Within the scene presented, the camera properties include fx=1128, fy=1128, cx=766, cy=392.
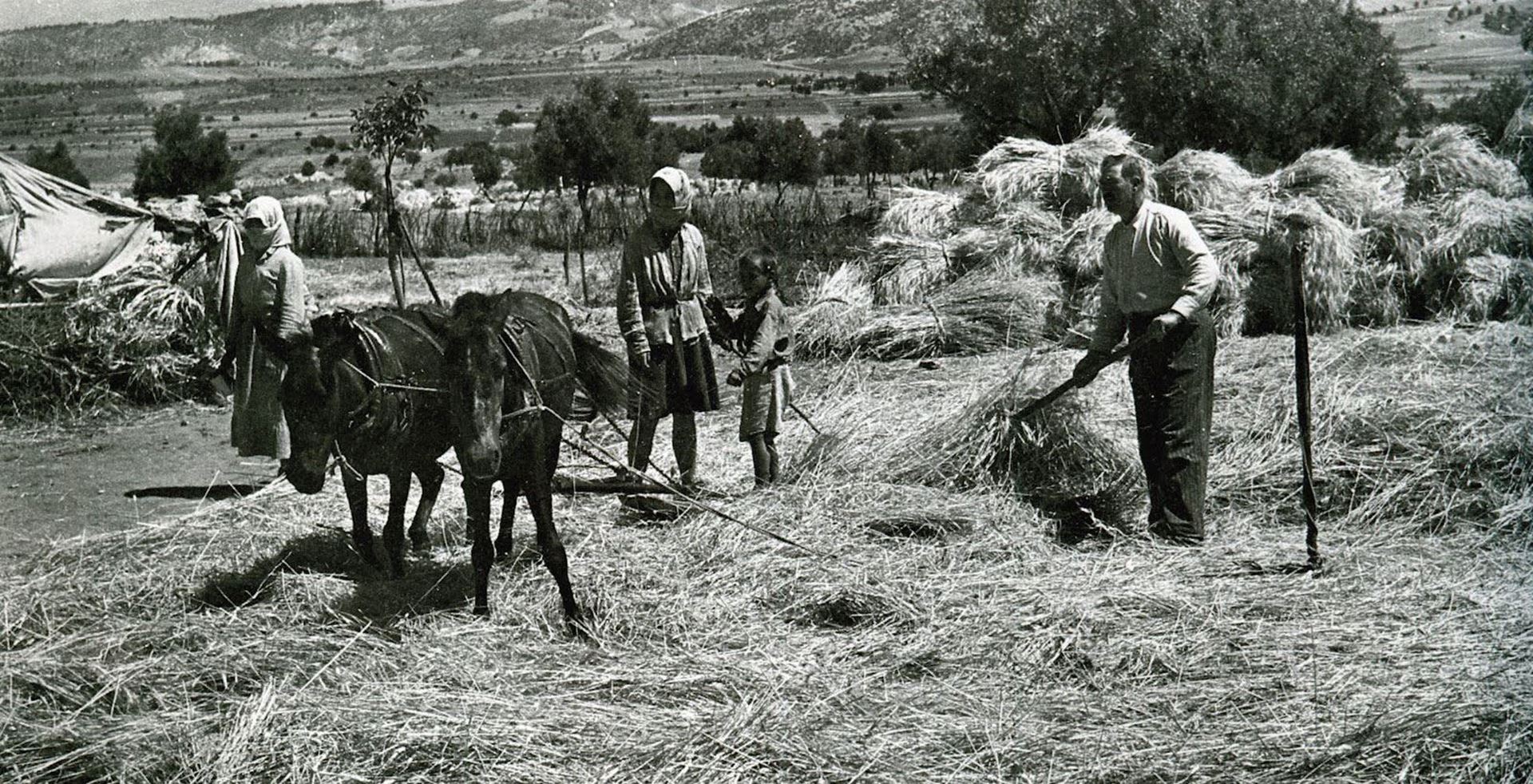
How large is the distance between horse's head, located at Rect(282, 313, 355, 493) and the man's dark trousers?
3499mm

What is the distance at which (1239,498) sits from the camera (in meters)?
5.86

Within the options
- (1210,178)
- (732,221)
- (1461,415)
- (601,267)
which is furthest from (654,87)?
(1461,415)

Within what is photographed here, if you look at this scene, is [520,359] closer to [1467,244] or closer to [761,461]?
[761,461]

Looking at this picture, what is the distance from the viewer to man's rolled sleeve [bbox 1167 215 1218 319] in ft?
16.1

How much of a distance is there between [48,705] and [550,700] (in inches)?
64.0

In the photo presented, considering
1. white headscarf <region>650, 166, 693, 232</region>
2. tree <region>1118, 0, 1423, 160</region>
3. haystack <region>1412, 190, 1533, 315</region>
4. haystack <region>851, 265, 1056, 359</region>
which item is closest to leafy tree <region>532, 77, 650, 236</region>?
haystack <region>851, 265, 1056, 359</region>

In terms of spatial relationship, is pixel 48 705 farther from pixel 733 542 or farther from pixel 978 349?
pixel 978 349

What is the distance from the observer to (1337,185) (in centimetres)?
1107

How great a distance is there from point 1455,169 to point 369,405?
35.9 feet

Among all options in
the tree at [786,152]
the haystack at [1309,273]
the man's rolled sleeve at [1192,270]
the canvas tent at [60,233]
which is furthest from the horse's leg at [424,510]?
the tree at [786,152]

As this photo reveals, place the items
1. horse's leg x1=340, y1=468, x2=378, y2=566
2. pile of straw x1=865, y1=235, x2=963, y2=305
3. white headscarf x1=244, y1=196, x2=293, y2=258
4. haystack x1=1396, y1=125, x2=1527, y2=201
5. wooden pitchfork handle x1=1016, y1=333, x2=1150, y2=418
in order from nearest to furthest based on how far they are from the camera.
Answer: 1. wooden pitchfork handle x1=1016, y1=333, x2=1150, y2=418
2. horse's leg x1=340, y1=468, x2=378, y2=566
3. white headscarf x1=244, y1=196, x2=293, y2=258
4. haystack x1=1396, y1=125, x2=1527, y2=201
5. pile of straw x1=865, y1=235, x2=963, y2=305

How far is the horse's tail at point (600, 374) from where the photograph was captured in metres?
5.29

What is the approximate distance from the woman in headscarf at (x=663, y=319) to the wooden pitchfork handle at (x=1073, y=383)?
1684mm

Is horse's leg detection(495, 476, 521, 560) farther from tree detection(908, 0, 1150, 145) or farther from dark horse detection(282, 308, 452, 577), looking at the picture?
tree detection(908, 0, 1150, 145)
